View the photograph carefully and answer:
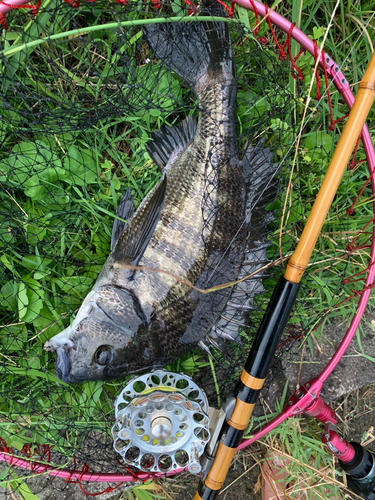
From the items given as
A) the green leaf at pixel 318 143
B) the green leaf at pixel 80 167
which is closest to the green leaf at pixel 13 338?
the green leaf at pixel 80 167

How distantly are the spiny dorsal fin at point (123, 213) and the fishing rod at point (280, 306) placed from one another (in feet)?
3.42

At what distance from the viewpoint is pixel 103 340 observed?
208 centimetres

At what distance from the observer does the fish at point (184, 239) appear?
2.12 metres

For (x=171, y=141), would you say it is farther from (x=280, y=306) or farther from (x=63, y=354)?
(x=63, y=354)

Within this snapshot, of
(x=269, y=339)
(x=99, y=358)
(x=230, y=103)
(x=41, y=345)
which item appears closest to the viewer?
(x=269, y=339)

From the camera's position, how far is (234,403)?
6.34 feet

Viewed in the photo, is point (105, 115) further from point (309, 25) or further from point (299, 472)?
point (299, 472)

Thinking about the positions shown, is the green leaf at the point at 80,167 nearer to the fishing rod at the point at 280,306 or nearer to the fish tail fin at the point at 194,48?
the fish tail fin at the point at 194,48

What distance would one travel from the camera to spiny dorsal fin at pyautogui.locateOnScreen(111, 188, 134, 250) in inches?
91.3

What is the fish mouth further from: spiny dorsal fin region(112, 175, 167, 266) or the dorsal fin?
the dorsal fin

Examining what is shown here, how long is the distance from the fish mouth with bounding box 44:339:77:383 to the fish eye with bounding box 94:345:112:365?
0.43 feet

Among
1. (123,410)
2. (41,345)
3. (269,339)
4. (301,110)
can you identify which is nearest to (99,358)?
(123,410)

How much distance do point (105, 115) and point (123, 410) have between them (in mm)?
1793

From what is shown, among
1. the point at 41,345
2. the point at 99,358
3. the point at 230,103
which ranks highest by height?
the point at 230,103
